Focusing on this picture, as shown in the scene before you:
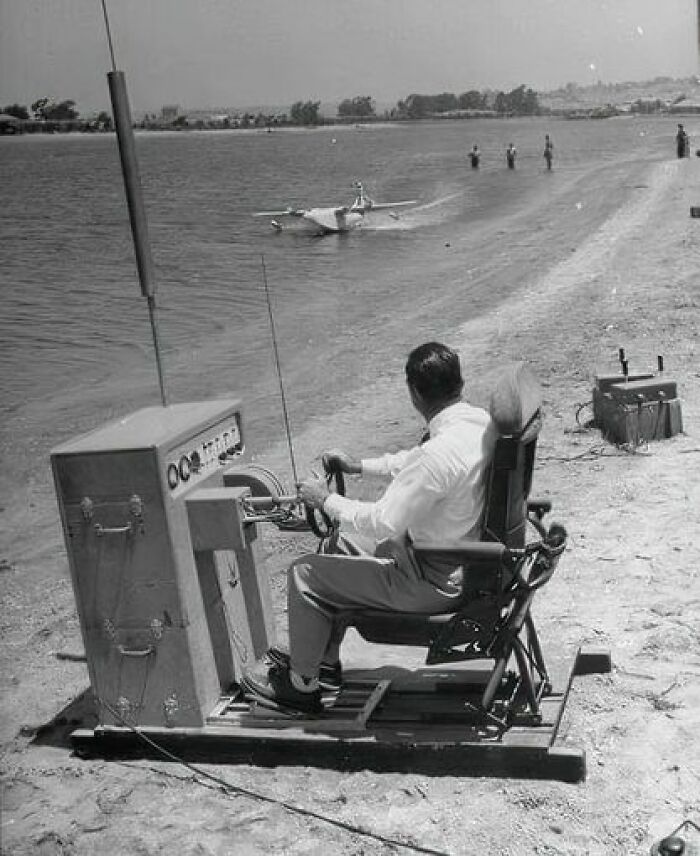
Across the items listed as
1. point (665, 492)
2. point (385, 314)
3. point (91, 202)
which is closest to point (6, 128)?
point (91, 202)

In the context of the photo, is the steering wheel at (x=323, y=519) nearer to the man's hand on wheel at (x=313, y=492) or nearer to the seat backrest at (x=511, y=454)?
the man's hand on wheel at (x=313, y=492)

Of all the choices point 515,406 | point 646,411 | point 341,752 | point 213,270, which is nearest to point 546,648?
point 341,752

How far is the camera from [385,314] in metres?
21.2

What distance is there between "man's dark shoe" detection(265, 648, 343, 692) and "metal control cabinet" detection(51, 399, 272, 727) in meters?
0.20

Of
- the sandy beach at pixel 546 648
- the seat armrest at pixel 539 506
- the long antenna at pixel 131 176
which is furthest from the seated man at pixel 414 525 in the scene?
the long antenna at pixel 131 176

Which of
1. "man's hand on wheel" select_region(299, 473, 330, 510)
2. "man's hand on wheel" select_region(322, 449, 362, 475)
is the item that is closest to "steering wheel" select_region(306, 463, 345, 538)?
"man's hand on wheel" select_region(322, 449, 362, 475)

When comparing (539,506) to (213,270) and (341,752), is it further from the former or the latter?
(213,270)

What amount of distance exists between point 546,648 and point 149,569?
1915mm

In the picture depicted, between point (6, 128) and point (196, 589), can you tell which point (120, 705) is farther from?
point (6, 128)

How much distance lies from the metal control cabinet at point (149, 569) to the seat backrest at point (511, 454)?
1.07 meters

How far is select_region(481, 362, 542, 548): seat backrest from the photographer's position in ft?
14.5

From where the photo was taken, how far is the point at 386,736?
4.71 meters

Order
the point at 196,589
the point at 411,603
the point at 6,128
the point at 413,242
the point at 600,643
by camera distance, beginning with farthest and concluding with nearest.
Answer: the point at 6,128
the point at 413,242
the point at 600,643
the point at 196,589
the point at 411,603

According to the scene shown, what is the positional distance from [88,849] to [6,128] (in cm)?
12331
